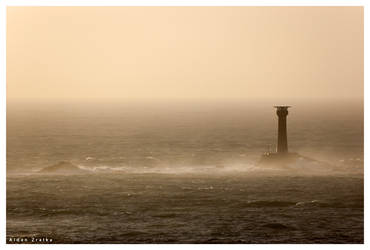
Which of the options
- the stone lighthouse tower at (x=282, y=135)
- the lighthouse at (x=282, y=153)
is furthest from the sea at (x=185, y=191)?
the stone lighthouse tower at (x=282, y=135)

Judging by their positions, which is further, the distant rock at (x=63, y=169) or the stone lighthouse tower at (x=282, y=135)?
the distant rock at (x=63, y=169)

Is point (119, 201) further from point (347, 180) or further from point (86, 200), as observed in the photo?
point (347, 180)

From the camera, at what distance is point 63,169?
73312 millimetres

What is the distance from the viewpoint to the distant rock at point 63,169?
72.3 metres

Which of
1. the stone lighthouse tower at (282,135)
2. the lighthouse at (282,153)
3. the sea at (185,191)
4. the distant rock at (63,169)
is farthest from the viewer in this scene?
the distant rock at (63,169)

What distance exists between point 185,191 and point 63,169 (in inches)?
647

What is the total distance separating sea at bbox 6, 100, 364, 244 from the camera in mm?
48000

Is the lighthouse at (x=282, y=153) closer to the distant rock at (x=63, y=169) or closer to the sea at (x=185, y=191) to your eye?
the sea at (x=185, y=191)

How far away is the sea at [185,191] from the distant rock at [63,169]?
26.6 inches

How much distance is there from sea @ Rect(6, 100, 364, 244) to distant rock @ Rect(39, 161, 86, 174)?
0.68 meters

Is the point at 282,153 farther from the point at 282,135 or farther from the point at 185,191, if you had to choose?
the point at 185,191

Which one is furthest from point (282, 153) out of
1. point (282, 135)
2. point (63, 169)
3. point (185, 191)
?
point (63, 169)

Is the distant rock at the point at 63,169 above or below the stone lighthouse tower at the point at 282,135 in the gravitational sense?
below

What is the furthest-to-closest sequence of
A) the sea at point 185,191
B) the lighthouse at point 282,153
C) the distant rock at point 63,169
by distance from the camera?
the distant rock at point 63,169
the lighthouse at point 282,153
the sea at point 185,191
